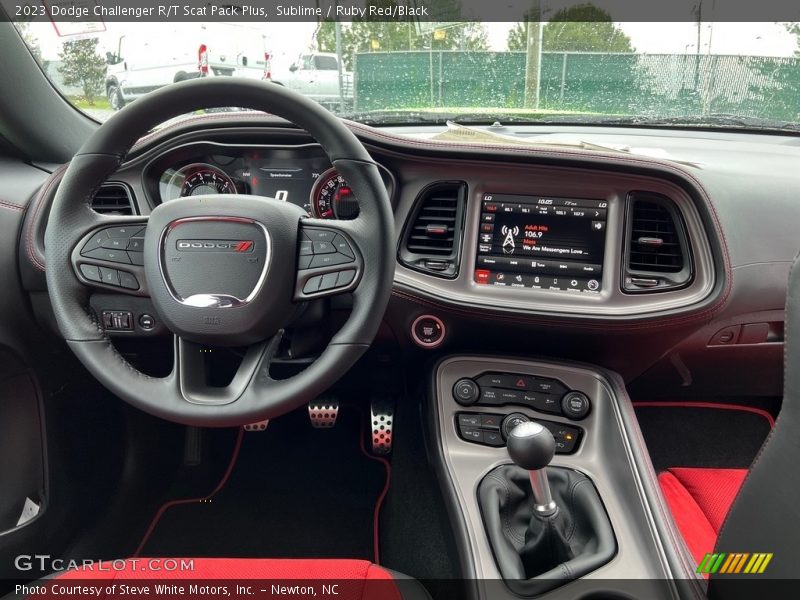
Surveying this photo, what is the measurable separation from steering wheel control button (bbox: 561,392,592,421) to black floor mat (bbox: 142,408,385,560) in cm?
76

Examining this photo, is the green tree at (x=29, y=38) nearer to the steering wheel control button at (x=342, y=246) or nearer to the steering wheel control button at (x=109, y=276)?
the steering wheel control button at (x=109, y=276)

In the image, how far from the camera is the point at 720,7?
1.63 metres

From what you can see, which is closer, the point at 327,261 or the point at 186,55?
Result: the point at 327,261

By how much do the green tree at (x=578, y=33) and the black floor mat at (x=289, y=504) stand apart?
1329 millimetres

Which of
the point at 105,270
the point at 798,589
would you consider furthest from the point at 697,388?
the point at 105,270

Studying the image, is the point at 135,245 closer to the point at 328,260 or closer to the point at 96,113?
the point at 328,260

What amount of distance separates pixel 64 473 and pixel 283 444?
72 cm

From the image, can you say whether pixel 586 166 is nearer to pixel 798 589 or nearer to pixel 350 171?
pixel 350 171

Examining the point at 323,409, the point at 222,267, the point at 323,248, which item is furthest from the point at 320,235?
the point at 323,409

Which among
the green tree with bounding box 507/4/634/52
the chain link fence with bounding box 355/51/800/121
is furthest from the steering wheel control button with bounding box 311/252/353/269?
the green tree with bounding box 507/4/634/52

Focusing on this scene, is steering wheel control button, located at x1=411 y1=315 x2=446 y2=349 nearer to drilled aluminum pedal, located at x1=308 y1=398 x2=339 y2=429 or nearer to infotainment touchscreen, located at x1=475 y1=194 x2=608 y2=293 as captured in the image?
infotainment touchscreen, located at x1=475 y1=194 x2=608 y2=293

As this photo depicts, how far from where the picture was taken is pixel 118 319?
1329 mm

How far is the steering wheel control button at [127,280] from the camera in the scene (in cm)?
119

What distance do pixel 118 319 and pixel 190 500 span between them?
0.96 metres
